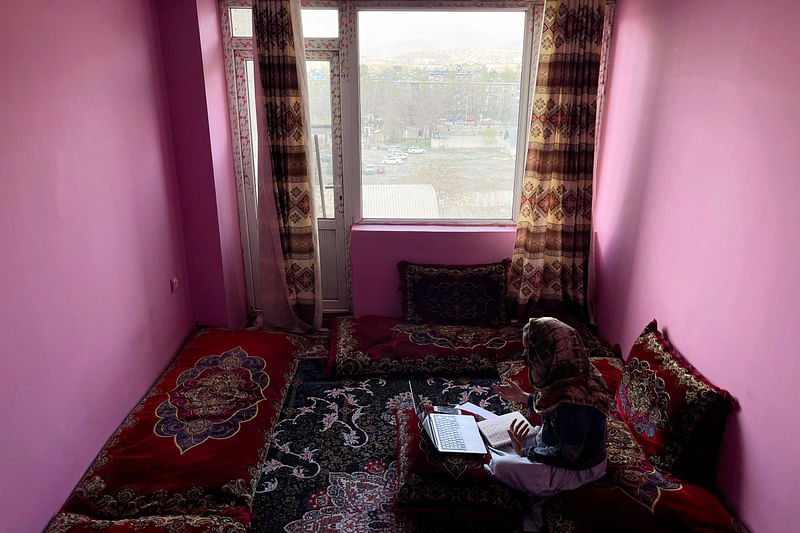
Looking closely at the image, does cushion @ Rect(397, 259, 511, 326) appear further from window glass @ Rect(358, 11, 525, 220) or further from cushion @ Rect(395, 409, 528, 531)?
cushion @ Rect(395, 409, 528, 531)

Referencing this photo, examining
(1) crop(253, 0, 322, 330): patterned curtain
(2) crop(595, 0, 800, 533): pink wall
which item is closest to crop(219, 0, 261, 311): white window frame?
(1) crop(253, 0, 322, 330): patterned curtain

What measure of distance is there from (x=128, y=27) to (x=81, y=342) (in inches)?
72.5

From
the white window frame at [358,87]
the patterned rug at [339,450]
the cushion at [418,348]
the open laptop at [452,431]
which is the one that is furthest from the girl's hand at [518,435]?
the white window frame at [358,87]

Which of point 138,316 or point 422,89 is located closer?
point 138,316

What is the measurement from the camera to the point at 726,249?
2.45m

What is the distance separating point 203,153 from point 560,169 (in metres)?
2.55

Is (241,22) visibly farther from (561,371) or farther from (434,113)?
(561,371)

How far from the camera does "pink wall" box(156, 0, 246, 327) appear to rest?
360 centimetres

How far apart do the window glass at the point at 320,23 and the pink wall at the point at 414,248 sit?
1.47 metres

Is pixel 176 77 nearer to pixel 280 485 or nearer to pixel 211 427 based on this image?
pixel 211 427

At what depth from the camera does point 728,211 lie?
2.45 m

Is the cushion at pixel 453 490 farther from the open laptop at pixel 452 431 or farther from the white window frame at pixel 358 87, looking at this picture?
the white window frame at pixel 358 87

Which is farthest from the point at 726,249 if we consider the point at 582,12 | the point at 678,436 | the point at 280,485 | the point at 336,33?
the point at 336,33

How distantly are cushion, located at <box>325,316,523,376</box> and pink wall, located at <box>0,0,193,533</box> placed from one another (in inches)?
47.8
